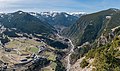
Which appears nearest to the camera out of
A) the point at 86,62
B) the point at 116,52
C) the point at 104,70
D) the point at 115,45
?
the point at 104,70

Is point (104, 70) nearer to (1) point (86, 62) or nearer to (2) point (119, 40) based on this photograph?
(2) point (119, 40)

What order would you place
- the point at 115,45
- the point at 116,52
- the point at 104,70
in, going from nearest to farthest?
the point at 104,70
the point at 116,52
the point at 115,45

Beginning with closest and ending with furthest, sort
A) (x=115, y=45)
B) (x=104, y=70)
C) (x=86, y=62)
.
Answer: (x=104, y=70), (x=115, y=45), (x=86, y=62)

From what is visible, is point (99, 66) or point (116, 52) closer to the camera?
point (99, 66)

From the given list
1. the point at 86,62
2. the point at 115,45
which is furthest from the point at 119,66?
the point at 86,62

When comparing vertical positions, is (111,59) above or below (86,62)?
above

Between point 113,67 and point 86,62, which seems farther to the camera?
point 86,62

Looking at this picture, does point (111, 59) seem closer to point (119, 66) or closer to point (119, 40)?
point (119, 66)

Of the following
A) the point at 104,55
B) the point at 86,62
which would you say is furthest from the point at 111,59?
the point at 86,62

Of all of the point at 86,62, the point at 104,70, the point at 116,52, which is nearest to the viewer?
the point at 104,70
